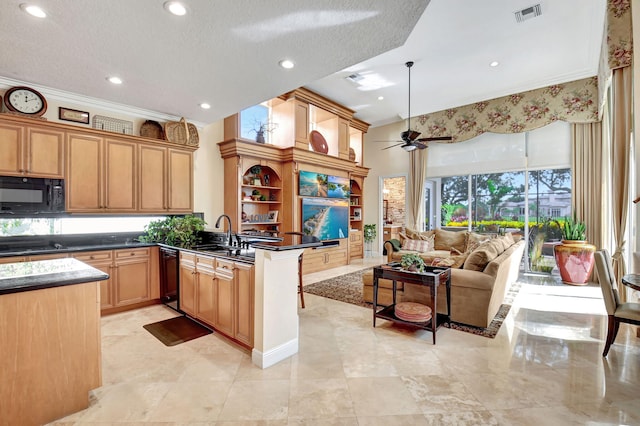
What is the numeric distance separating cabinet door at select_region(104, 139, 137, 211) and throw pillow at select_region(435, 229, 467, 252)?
5.85 metres

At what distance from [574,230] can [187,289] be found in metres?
6.56

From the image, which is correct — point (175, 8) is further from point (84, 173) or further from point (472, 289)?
point (472, 289)

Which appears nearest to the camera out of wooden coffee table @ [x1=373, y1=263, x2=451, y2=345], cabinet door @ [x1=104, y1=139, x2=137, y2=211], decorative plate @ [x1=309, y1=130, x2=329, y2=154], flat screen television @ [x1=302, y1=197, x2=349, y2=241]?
wooden coffee table @ [x1=373, y1=263, x2=451, y2=345]

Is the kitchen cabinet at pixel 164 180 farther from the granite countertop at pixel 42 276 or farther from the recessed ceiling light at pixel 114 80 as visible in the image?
the granite countertop at pixel 42 276

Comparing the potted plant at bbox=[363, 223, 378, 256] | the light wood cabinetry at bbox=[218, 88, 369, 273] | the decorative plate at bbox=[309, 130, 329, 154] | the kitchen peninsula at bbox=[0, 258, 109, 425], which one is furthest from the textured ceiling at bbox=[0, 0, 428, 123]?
the potted plant at bbox=[363, 223, 378, 256]

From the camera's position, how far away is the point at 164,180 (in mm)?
4371

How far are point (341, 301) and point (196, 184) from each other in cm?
313

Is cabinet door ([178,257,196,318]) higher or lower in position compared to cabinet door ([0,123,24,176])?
lower

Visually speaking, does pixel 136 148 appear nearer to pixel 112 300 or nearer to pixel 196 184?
pixel 196 184

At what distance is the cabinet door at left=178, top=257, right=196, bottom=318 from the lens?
11.2ft

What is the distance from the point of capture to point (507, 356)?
266 cm

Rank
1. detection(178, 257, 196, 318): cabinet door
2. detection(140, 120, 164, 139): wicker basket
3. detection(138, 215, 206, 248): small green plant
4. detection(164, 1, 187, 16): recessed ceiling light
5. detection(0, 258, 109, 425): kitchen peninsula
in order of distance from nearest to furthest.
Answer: detection(0, 258, 109, 425): kitchen peninsula, detection(164, 1, 187, 16): recessed ceiling light, detection(178, 257, 196, 318): cabinet door, detection(138, 215, 206, 248): small green plant, detection(140, 120, 164, 139): wicker basket

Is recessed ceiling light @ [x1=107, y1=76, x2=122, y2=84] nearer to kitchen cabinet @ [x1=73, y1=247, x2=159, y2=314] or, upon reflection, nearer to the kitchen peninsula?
kitchen cabinet @ [x1=73, y1=247, x2=159, y2=314]

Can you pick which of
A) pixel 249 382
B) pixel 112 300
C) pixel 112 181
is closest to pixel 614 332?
pixel 249 382
